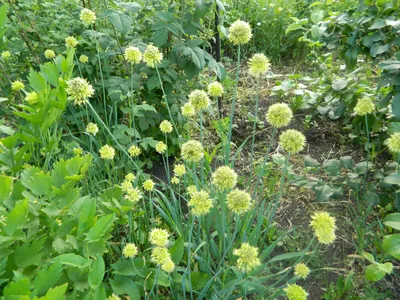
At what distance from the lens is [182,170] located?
1.53 metres

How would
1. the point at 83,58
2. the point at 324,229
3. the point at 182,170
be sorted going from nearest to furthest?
the point at 324,229 → the point at 182,170 → the point at 83,58

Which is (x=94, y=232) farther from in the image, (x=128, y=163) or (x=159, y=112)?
(x=159, y=112)

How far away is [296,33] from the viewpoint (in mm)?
3229

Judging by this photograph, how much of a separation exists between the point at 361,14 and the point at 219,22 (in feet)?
2.69

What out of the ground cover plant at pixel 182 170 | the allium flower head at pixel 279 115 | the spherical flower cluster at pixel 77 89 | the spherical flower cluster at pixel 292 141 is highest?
the spherical flower cluster at pixel 77 89

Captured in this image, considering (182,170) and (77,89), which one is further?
(182,170)

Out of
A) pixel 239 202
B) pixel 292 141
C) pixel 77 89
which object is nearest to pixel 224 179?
pixel 239 202

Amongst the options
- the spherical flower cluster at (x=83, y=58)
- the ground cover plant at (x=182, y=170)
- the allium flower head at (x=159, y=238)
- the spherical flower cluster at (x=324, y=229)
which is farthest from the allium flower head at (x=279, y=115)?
the spherical flower cluster at (x=83, y=58)

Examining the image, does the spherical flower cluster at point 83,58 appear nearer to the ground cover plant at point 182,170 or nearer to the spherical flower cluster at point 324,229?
the ground cover plant at point 182,170

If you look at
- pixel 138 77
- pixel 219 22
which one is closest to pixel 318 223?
pixel 138 77

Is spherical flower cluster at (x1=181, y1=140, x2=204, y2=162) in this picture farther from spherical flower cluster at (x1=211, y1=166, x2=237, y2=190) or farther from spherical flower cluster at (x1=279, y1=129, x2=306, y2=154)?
spherical flower cluster at (x1=279, y1=129, x2=306, y2=154)

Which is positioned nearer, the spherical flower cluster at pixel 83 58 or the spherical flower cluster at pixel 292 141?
the spherical flower cluster at pixel 292 141

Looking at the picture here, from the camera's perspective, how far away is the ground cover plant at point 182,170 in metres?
1.10

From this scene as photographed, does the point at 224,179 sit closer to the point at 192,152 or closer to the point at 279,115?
the point at 192,152
